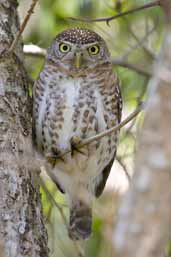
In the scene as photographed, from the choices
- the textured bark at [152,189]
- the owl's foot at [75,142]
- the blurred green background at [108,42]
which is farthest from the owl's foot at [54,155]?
the textured bark at [152,189]

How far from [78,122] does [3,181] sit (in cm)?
63

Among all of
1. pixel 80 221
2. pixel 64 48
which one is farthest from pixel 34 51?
pixel 80 221

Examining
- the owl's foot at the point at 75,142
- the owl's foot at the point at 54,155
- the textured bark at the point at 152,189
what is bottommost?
the owl's foot at the point at 54,155

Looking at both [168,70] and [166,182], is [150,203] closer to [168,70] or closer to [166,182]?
[166,182]

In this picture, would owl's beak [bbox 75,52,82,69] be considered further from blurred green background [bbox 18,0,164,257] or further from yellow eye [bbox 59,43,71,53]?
blurred green background [bbox 18,0,164,257]

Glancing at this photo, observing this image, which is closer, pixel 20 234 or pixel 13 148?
pixel 20 234

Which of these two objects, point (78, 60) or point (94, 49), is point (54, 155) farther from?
point (94, 49)

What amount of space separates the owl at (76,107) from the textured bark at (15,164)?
133mm

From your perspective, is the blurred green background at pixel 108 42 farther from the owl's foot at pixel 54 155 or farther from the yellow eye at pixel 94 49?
the owl's foot at pixel 54 155

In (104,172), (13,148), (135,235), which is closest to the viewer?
(135,235)

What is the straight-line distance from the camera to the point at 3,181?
3273 millimetres

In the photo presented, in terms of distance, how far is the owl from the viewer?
3.74 metres

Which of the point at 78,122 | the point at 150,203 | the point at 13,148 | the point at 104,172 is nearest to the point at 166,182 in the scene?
the point at 150,203

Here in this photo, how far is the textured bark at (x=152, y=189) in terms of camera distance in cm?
170
